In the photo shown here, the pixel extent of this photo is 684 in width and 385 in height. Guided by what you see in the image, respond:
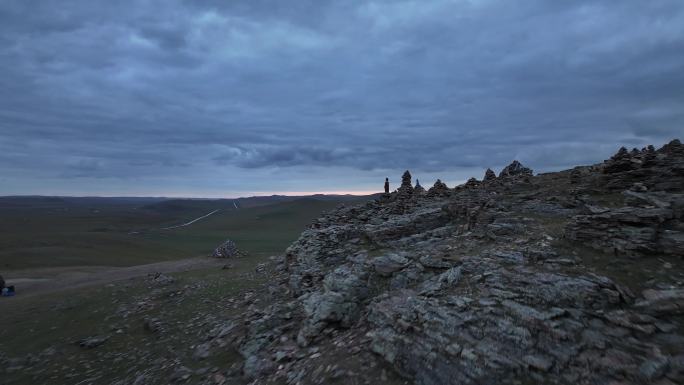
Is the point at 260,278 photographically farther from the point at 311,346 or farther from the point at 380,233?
the point at 311,346

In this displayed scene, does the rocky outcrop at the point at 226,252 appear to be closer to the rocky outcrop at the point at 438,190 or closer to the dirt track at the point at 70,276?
the dirt track at the point at 70,276

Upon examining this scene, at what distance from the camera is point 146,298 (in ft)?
77.4

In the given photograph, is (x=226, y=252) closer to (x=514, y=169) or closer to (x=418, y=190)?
(x=418, y=190)

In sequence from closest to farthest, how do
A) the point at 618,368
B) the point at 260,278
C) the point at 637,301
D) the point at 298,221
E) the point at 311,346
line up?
the point at 618,368 → the point at 637,301 → the point at 311,346 → the point at 260,278 → the point at 298,221

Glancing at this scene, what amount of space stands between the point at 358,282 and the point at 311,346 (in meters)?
3.28

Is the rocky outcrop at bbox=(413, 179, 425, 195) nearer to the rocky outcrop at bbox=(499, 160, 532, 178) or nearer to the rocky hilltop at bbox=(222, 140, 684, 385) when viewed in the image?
the rocky outcrop at bbox=(499, 160, 532, 178)

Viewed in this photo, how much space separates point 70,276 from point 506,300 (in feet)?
131

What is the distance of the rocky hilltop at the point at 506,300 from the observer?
332 inches

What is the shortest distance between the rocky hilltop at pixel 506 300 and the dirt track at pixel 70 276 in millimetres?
22730

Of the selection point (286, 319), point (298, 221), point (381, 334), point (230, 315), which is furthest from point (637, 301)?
point (298, 221)

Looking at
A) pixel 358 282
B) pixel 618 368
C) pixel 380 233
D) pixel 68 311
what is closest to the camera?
pixel 618 368

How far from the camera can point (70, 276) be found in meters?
35.1

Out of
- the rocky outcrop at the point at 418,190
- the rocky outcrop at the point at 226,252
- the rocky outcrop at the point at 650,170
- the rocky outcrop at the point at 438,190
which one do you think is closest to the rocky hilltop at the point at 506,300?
the rocky outcrop at the point at 650,170

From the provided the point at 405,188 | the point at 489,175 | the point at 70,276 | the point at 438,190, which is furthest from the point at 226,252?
the point at 489,175
